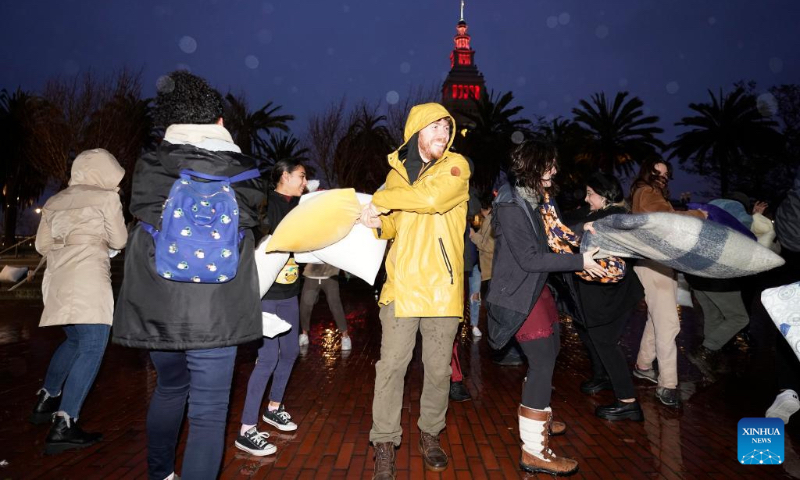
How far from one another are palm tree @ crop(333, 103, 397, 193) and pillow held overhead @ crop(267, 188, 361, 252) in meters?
23.1

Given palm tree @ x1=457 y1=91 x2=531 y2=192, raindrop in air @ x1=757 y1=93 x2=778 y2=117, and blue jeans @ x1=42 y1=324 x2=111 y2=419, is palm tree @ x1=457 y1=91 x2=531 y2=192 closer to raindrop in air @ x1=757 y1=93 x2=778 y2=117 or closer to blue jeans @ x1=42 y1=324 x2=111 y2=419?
raindrop in air @ x1=757 y1=93 x2=778 y2=117

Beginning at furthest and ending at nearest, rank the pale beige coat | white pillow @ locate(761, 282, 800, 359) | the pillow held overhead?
the pale beige coat
the pillow held overhead
white pillow @ locate(761, 282, 800, 359)

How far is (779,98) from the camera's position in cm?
2989

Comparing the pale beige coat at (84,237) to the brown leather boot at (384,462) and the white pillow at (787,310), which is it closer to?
the brown leather boot at (384,462)

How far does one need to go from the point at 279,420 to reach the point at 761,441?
343 cm

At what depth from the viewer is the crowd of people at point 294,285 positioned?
2137 millimetres

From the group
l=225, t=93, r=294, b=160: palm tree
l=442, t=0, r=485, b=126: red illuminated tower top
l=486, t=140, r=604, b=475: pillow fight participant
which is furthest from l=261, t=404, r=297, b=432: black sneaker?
l=442, t=0, r=485, b=126: red illuminated tower top

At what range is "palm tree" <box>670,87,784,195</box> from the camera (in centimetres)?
2948

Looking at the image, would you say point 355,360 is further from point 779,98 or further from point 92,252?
point 779,98

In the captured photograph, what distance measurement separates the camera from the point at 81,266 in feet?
11.9

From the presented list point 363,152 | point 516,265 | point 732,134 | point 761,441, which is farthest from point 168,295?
point 732,134

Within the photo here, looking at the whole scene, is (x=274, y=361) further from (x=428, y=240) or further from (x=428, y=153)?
(x=428, y=153)

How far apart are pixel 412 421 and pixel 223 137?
9.14ft

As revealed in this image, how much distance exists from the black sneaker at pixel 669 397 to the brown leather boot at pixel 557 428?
117 cm
